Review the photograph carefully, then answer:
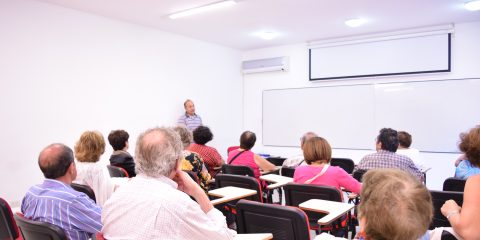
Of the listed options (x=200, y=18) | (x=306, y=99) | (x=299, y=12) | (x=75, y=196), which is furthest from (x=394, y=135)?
(x=306, y=99)

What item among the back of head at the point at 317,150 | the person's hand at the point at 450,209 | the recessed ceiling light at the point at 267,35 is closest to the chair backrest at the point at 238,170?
the back of head at the point at 317,150

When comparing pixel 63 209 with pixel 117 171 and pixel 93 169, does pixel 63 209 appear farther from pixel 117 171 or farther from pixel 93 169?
pixel 117 171

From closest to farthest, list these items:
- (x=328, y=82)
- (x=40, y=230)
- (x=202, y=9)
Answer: (x=40, y=230), (x=202, y=9), (x=328, y=82)

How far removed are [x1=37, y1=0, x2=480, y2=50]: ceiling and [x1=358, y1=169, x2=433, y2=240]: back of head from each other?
4.11 m

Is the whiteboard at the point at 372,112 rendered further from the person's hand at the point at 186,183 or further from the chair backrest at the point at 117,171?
the person's hand at the point at 186,183

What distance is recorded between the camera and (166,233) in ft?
4.91

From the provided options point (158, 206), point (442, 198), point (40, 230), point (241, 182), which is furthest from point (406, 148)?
point (40, 230)

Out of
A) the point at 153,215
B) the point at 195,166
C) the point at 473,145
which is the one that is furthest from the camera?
the point at 195,166

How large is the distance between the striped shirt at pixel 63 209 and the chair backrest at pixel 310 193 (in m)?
1.52

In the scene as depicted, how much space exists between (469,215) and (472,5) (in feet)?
14.3

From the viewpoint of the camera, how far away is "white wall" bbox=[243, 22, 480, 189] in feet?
19.7

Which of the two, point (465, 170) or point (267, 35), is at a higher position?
point (267, 35)

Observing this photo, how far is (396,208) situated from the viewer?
1.12m

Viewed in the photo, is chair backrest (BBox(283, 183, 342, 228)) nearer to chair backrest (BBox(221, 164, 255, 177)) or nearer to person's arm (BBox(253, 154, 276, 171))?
chair backrest (BBox(221, 164, 255, 177))
